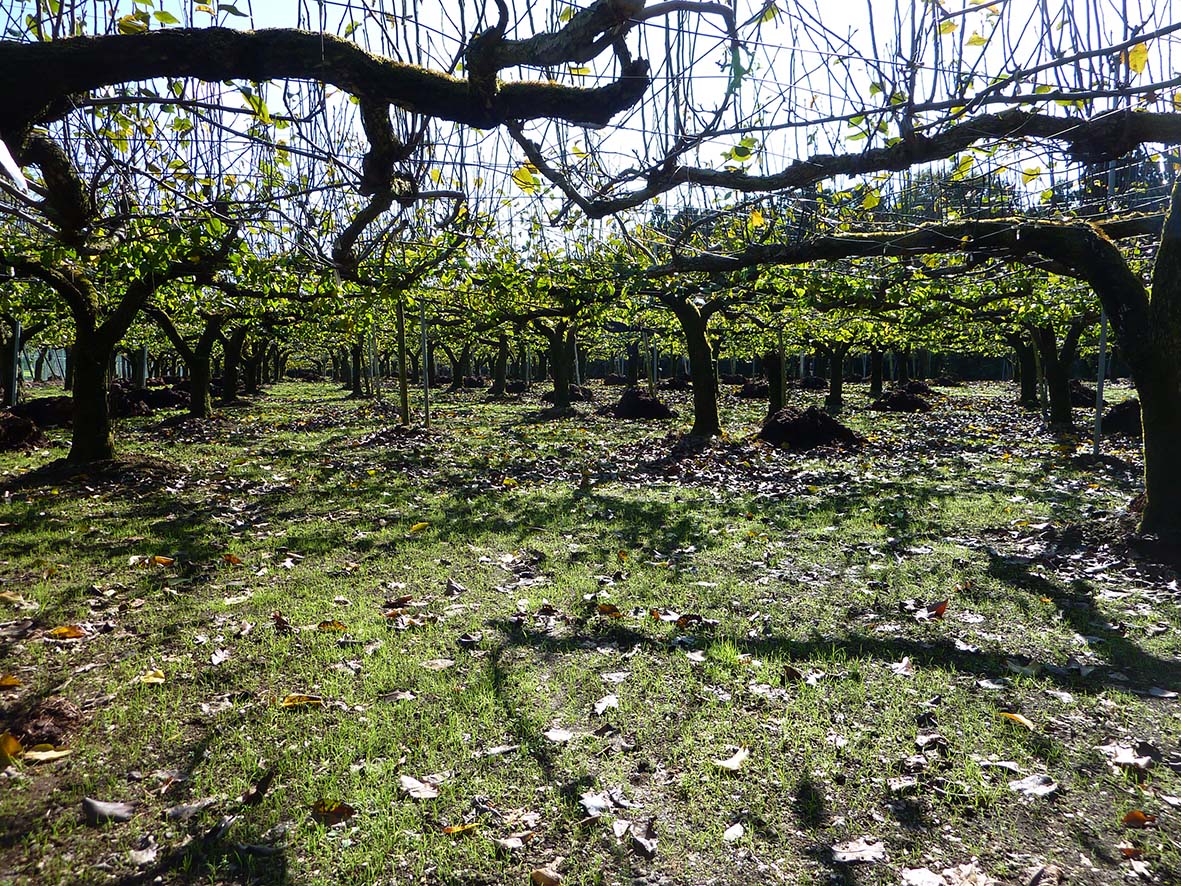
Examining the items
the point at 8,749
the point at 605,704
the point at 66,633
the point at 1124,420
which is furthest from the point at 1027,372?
the point at 8,749

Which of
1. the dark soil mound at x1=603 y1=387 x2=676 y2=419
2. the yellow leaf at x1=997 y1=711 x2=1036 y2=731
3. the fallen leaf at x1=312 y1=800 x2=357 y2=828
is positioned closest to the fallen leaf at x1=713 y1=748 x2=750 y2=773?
the yellow leaf at x1=997 y1=711 x2=1036 y2=731

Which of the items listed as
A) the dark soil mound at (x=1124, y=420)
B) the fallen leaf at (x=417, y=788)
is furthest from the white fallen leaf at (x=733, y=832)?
the dark soil mound at (x=1124, y=420)

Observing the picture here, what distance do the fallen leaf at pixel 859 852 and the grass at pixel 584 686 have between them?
0.04 meters

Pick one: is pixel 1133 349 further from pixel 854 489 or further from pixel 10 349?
pixel 10 349

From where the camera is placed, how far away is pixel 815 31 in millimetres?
3865

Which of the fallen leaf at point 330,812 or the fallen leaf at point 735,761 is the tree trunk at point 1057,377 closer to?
the fallen leaf at point 735,761

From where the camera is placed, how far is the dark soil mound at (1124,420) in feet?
49.7

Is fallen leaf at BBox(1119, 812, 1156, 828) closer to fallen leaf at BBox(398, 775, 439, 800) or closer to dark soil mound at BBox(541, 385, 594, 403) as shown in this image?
fallen leaf at BBox(398, 775, 439, 800)

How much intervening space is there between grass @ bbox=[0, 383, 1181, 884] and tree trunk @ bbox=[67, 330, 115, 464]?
2.15 metres

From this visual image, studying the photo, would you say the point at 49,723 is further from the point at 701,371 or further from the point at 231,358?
the point at 231,358

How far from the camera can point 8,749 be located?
3.28 meters

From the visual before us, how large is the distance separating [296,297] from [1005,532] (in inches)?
551

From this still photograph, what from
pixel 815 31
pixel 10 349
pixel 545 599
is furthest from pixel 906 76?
pixel 10 349

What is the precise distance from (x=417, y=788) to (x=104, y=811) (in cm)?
137
